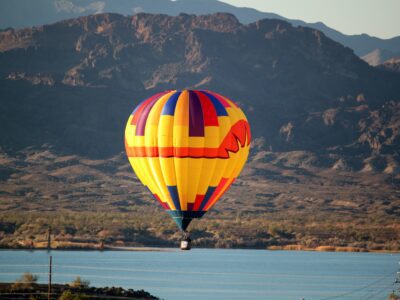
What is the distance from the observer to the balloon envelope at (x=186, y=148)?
186ft

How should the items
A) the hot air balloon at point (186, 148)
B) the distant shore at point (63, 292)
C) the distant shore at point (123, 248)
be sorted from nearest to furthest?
the hot air balloon at point (186, 148) → the distant shore at point (63, 292) → the distant shore at point (123, 248)

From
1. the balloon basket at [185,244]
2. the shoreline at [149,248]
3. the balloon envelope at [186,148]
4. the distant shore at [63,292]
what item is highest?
the balloon envelope at [186,148]

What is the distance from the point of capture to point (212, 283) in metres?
85.6

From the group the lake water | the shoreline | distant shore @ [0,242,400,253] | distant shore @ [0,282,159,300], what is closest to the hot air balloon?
distant shore @ [0,282,159,300]

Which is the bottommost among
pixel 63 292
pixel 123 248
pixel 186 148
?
pixel 63 292

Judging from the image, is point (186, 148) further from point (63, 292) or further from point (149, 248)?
point (149, 248)

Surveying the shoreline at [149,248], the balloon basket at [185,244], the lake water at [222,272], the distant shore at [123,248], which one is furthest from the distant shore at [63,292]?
the distant shore at [123,248]

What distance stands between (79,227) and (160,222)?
15.9 meters

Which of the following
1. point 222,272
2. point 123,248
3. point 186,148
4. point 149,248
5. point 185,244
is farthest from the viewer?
point 149,248

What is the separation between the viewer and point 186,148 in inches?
2226

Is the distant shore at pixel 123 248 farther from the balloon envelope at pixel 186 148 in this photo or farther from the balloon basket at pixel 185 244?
the balloon basket at pixel 185 244

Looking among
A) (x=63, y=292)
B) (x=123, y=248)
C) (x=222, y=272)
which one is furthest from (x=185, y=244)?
(x=123, y=248)

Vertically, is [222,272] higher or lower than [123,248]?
lower

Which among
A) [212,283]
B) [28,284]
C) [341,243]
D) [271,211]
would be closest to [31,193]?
[271,211]
